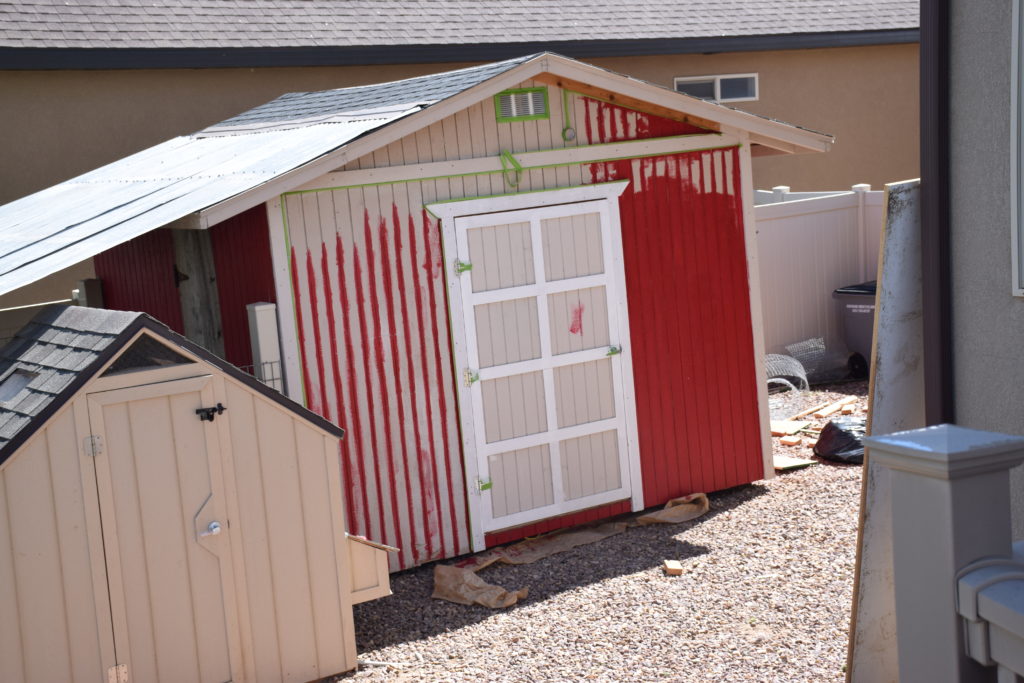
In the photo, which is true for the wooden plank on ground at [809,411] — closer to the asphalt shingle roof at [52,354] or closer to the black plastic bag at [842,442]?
the black plastic bag at [842,442]

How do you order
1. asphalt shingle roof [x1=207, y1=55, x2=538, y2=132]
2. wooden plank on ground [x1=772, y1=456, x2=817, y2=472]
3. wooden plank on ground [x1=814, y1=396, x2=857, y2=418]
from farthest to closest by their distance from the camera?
wooden plank on ground [x1=814, y1=396, x2=857, y2=418] → wooden plank on ground [x1=772, y1=456, x2=817, y2=472] → asphalt shingle roof [x1=207, y1=55, x2=538, y2=132]

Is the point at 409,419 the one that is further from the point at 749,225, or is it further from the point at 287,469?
the point at 749,225

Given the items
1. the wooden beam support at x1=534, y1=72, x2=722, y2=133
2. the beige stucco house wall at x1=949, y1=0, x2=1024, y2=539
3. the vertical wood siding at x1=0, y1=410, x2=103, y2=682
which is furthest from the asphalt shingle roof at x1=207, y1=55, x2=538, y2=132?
the beige stucco house wall at x1=949, y1=0, x2=1024, y2=539

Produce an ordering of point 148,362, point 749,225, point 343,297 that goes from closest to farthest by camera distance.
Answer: point 148,362 → point 343,297 → point 749,225

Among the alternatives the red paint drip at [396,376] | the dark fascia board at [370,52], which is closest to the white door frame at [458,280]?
the red paint drip at [396,376]

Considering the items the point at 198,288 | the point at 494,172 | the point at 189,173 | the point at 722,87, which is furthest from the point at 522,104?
the point at 722,87

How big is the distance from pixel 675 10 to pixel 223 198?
10539 mm

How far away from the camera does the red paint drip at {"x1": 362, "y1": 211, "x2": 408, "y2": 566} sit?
7488 mm

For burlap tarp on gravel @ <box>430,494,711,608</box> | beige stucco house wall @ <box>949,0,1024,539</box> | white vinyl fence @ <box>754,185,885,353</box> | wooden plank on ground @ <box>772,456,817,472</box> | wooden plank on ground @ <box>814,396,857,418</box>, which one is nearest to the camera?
beige stucco house wall @ <box>949,0,1024,539</box>

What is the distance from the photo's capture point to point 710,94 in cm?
1587

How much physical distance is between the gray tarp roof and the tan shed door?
3.47 ft

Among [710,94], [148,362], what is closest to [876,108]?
[710,94]

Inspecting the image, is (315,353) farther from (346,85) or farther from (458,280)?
(346,85)

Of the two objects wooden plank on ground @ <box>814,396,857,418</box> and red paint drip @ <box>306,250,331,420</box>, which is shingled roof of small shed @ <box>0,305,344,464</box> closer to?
red paint drip @ <box>306,250,331,420</box>
